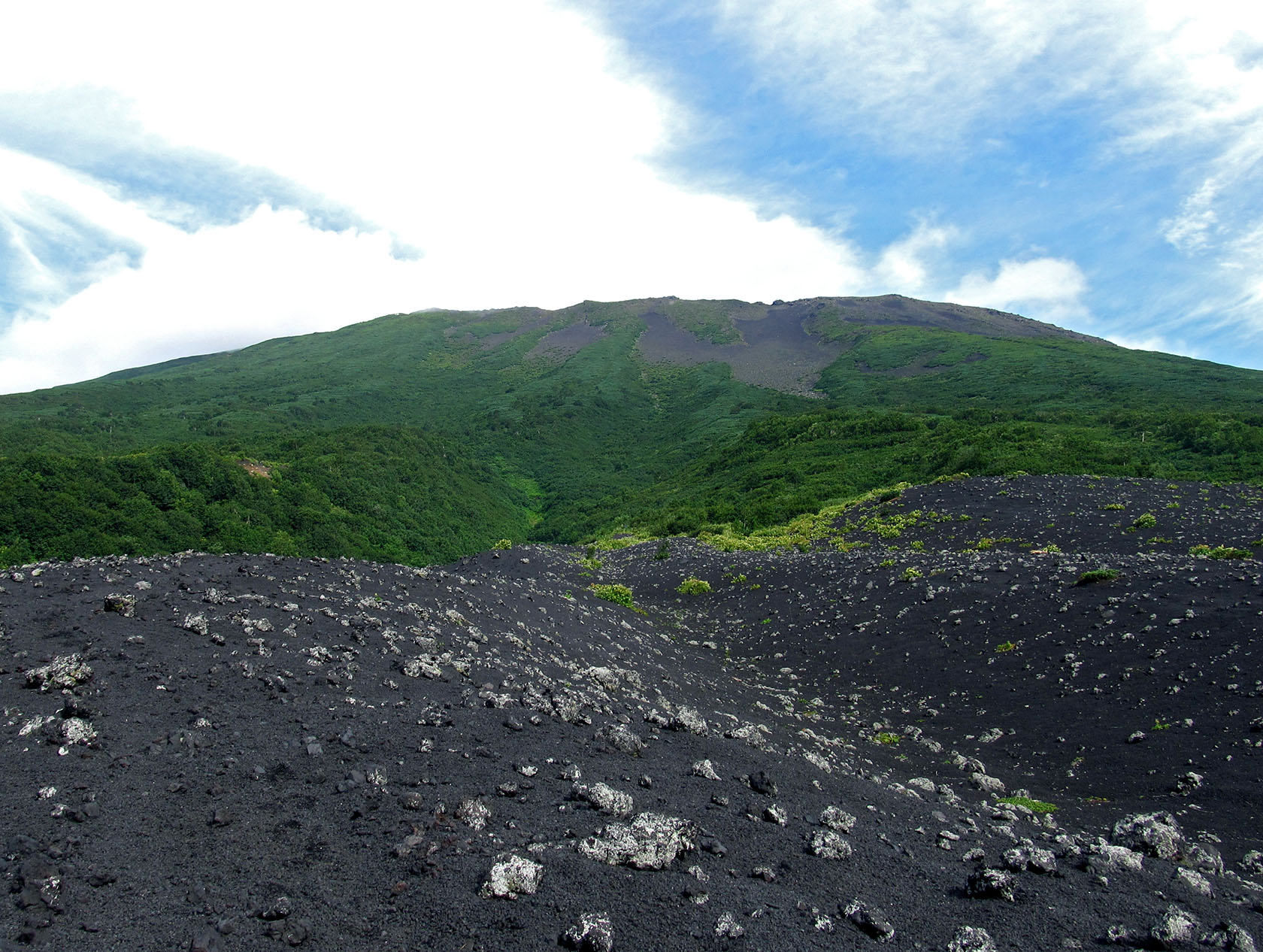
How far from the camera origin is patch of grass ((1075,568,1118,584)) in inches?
553

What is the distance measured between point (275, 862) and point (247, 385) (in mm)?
117156

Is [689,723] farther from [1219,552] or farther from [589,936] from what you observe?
[1219,552]

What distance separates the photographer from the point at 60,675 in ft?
21.3

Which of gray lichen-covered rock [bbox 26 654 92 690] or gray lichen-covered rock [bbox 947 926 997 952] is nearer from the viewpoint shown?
gray lichen-covered rock [bbox 947 926 997 952]

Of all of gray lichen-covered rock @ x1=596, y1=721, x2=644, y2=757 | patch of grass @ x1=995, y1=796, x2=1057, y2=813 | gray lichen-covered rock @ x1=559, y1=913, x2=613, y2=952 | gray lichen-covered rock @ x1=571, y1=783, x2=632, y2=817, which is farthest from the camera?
patch of grass @ x1=995, y1=796, x2=1057, y2=813

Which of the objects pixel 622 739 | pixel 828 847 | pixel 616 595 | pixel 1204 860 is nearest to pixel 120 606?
pixel 622 739

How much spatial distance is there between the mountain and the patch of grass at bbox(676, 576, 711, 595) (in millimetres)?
13263

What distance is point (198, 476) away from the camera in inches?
1262

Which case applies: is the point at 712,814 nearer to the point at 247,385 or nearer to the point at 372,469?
the point at 372,469

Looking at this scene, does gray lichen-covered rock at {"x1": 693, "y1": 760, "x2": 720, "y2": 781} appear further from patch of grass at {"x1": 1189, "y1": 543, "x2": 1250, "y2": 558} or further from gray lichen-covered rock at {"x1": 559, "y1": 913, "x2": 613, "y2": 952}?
patch of grass at {"x1": 1189, "y1": 543, "x2": 1250, "y2": 558}

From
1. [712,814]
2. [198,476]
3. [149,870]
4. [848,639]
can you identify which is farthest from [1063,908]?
[198,476]

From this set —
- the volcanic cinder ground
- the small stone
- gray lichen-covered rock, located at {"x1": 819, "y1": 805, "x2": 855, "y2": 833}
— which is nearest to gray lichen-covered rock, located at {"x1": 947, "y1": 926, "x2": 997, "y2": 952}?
the volcanic cinder ground

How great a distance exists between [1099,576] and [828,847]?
11928 mm

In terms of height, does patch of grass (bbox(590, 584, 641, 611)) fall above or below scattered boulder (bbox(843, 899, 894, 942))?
below
